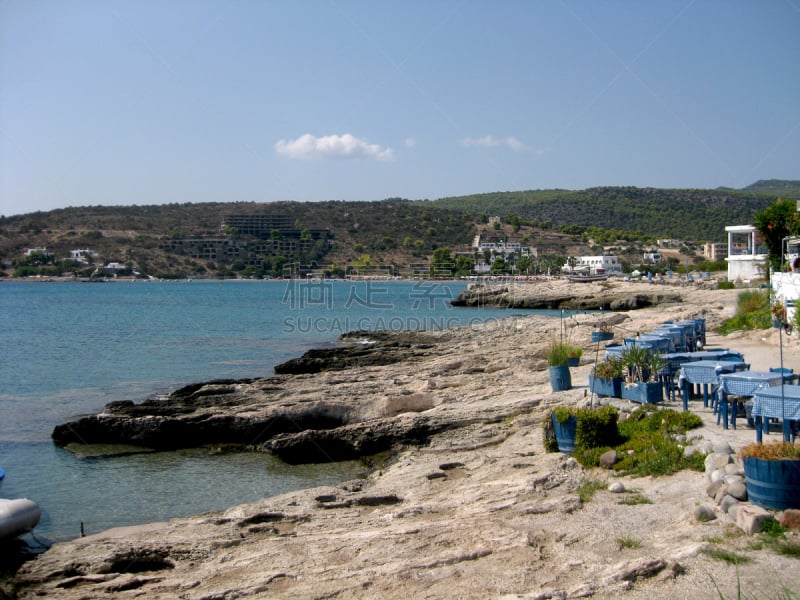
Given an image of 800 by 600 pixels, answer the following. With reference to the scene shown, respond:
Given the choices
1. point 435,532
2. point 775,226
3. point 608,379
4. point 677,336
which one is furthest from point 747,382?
point 775,226

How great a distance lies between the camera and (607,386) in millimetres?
11062

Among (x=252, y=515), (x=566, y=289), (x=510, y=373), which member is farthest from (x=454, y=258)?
(x=252, y=515)

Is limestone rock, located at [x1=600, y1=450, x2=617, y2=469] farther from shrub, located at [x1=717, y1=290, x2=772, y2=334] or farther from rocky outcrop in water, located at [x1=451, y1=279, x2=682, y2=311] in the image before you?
rocky outcrop in water, located at [x1=451, y1=279, x2=682, y2=311]

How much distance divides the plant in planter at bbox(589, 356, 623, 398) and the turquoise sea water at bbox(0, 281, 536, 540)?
3913 mm

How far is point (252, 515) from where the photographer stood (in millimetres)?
8211

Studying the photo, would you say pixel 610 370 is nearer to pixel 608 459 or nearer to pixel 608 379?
pixel 608 379

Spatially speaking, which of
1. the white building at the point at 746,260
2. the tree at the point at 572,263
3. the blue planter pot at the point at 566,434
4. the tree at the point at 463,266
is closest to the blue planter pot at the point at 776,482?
the blue planter pot at the point at 566,434

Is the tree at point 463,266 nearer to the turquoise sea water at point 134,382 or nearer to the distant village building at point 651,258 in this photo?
the distant village building at point 651,258

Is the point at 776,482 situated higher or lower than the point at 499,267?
lower

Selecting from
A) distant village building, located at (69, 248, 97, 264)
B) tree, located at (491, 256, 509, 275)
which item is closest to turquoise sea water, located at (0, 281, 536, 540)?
tree, located at (491, 256, 509, 275)

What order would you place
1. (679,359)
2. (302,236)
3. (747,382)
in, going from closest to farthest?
1. (747,382)
2. (679,359)
3. (302,236)

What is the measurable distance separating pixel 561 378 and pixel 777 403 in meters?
5.48

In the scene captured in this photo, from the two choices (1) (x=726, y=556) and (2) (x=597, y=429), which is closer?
(1) (x=726, y=556)

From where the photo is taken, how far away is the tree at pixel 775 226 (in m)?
27.4
